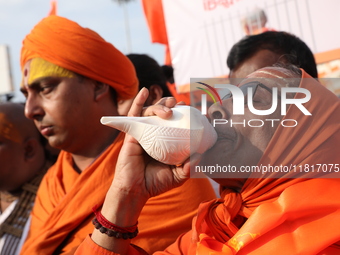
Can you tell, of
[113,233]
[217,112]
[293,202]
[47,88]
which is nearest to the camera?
[293,202]

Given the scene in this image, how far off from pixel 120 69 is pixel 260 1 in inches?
60.7

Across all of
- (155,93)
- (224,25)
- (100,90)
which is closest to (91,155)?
(100,90)

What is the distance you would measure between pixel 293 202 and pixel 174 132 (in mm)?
A: 460

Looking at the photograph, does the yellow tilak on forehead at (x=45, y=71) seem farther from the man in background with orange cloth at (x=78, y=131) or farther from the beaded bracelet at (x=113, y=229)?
the beaded bracelet at (x=113, y=229)

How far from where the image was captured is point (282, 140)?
65.6 inches

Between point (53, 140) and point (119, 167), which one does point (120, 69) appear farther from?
point (119, 167)

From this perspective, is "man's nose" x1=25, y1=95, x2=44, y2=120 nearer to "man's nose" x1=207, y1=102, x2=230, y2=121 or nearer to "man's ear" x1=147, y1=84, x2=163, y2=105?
"man's ear" x1=147, y1=84, x2=163, y2=105

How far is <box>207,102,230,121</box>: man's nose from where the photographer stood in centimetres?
175

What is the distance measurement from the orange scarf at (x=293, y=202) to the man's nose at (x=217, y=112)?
0.20 meters

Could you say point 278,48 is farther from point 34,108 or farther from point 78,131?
point 34,108

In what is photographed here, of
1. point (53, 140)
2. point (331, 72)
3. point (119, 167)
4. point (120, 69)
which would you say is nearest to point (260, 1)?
point (331, 72)

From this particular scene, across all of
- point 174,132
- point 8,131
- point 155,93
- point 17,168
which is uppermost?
point 174,132

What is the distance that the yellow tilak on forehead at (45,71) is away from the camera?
2.78m

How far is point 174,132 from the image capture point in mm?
1584
